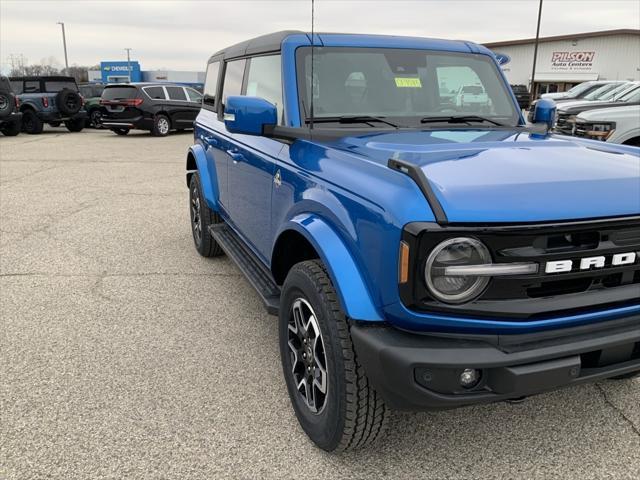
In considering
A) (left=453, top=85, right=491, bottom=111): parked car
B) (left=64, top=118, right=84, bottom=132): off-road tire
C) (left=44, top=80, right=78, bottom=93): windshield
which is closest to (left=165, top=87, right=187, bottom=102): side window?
(left=44, top=80, right=78, bottom=93): windshield

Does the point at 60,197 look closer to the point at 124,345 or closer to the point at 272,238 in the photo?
the point at 124,345

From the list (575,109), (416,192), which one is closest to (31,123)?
(575,109)

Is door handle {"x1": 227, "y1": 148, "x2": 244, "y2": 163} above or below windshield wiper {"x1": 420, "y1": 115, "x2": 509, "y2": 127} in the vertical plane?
below

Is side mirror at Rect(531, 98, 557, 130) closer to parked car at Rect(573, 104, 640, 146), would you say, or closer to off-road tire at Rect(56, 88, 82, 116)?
parked car at Rect(573, 104, 640, 146)

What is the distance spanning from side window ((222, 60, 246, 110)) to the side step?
110 centimetres

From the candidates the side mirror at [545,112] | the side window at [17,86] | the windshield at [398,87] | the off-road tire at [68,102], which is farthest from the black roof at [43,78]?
the side mirror at [545,112]

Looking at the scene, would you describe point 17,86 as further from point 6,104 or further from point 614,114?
point 614,114

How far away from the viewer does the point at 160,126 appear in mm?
18406

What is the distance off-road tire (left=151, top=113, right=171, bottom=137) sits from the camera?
59.7 feet

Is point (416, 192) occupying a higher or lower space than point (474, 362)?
higher

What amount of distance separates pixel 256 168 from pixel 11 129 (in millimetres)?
17533

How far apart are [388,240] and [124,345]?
2336 millimetres

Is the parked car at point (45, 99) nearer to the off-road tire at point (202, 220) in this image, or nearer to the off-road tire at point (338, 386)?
the off-road tire at point (202, 220)

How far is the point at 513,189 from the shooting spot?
200 centimetres
